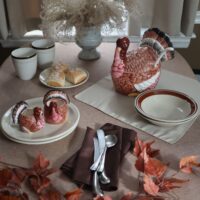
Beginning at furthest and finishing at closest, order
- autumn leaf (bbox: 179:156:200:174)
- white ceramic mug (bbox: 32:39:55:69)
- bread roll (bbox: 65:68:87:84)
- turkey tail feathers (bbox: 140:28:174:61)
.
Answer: white ceramic mug (bbox: 32:39:55:69) → bread roll (bbox: 65:68:87:84) → turkey tail feathers (bbox: 140:28:174:61) → autumn leaf (bbox: 179:156:200:174)

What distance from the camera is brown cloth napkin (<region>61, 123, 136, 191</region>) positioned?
0.72 meters

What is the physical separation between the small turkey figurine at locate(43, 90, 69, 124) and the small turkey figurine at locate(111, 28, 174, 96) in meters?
0.23

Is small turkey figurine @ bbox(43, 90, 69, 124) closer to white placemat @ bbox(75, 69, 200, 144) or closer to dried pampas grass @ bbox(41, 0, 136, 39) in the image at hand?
white placemat @ bbox(75, 69, 200, 144)

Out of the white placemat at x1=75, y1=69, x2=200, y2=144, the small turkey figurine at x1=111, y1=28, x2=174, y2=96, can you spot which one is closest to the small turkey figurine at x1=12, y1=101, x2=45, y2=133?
the white placemat at x1=75, y1=69, x2=200, y2=144

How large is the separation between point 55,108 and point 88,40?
517mm

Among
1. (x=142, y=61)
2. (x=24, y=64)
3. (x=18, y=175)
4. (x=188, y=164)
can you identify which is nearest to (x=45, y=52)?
(x=24, y=64)

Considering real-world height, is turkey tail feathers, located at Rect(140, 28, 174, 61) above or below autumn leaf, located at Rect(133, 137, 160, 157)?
above

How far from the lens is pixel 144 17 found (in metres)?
1.79

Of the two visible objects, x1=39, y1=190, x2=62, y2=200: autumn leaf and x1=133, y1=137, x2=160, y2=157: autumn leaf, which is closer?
x1=39, y1=190, x2=62, y2=200: autumn leaf

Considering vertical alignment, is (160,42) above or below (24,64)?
above

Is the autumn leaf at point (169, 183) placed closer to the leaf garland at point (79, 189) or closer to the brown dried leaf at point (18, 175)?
the leaf garland at point (79, 189)

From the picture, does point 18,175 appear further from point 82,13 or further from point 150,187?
point 82,13

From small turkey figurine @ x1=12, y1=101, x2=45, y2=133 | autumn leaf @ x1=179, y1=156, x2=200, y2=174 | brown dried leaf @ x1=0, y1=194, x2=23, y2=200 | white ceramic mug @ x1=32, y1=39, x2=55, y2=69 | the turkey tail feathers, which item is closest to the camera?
brown dried leaf @ x1=0, y1=194, x2=23, y2=200

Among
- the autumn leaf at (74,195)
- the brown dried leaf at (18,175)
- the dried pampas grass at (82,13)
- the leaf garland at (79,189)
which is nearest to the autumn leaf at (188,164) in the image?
the leaf garland at (79,189)
